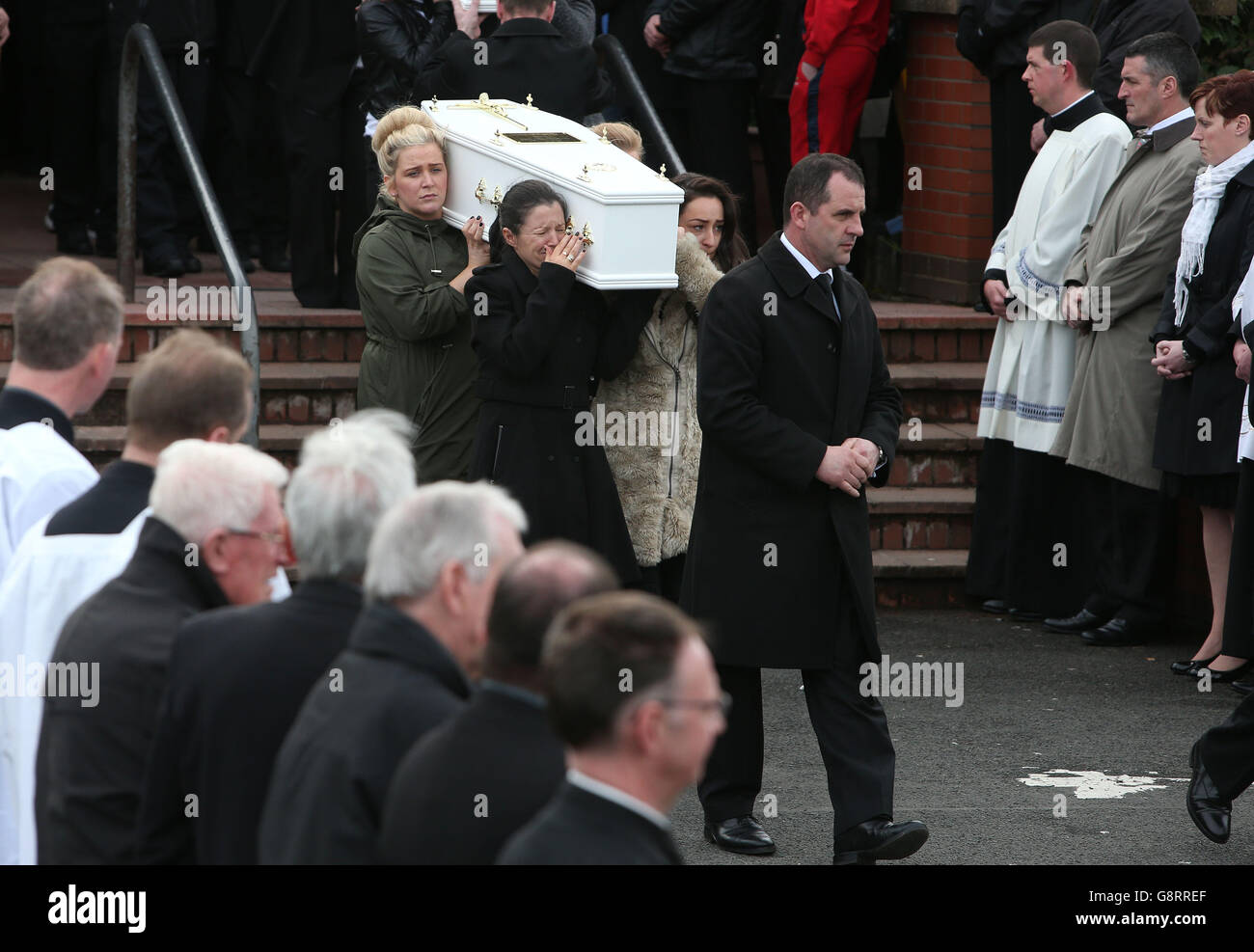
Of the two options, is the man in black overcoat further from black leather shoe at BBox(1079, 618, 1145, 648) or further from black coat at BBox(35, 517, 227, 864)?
black leather shoe at BBox(1079, 618, 1145, 648)

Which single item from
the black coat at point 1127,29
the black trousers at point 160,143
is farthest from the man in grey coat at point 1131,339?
the black trousers at point 160,143

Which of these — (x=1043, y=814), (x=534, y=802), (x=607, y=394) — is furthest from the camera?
(x=607, y=394)

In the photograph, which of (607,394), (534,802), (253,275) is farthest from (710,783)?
(253,275)

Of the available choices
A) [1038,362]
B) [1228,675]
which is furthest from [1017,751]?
[1038,362]

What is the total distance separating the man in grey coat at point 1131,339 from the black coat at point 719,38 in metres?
2.32

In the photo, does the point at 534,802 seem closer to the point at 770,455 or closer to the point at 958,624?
the point at 770,455

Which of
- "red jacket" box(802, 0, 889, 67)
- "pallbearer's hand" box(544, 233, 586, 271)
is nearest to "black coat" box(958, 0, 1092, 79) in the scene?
"red jacket" box(802, 0, 889, 67)

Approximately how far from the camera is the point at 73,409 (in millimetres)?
4430

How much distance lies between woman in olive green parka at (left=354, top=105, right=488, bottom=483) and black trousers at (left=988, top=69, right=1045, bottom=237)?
341cm

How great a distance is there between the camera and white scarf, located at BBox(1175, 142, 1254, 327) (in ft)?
24.9

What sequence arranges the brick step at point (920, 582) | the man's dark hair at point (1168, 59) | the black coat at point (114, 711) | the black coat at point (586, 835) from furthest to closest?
the brick step at point (920, 582)
the man's dark hair at point (1168, 59)
the black coat at point (114, 711)
the black coat at point (586, 835)

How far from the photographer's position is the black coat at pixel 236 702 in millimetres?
3262

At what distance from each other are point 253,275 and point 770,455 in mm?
5561

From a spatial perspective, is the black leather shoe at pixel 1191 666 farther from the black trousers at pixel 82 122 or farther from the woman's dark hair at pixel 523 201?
the black trousers at pixel 82 122
